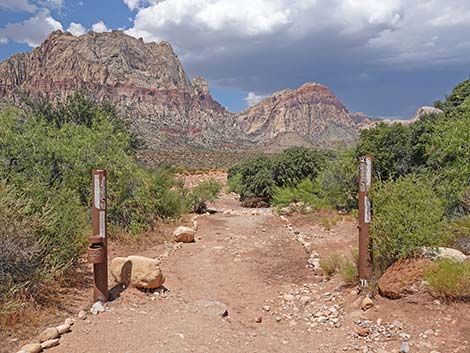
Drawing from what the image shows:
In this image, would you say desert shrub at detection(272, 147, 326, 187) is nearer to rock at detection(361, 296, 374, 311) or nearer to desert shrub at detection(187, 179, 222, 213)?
desert shrub at detection(187, 179, 222, 213)

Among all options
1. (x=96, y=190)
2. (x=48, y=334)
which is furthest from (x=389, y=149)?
(x=48, y=334)

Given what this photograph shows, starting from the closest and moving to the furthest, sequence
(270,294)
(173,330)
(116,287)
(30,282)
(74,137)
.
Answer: (173,330) → (30,282) → (116,287) → (270,294) → (74,137)

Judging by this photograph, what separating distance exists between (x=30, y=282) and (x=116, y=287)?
4.97 feet

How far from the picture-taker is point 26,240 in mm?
6418

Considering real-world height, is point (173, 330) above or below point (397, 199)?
below

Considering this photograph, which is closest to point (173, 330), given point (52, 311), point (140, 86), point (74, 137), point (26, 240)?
point (52, 311)

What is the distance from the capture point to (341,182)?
18062mm

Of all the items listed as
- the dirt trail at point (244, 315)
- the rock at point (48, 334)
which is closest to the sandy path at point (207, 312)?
the dirt trail at point (244, 315)

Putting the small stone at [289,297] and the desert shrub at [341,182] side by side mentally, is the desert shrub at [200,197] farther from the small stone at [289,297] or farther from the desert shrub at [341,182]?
the small stone at [289,297]

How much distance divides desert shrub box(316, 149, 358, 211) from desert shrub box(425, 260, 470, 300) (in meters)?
11.0

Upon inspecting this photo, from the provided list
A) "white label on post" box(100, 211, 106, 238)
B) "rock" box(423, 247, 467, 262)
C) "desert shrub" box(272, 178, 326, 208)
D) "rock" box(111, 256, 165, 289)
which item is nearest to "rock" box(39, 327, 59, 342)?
"white label on post" box(100, 211, 106, 238)

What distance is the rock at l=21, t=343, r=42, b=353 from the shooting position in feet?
15.7

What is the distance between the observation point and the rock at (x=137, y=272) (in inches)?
281

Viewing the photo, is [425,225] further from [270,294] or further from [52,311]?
[52,311]
